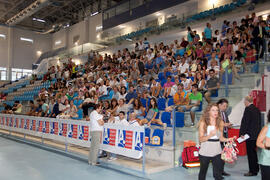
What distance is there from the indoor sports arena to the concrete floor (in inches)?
0.9

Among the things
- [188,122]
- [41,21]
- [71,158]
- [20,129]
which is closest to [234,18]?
[188,122]

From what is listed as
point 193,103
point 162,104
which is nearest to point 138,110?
point 162,104

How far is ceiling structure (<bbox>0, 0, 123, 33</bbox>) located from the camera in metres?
25.2

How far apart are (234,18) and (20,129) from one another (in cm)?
1215

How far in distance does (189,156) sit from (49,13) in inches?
1053

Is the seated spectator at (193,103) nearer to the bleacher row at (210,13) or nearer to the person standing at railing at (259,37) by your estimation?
the person standing at railing at (259,37)

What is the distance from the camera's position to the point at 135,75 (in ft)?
38.0

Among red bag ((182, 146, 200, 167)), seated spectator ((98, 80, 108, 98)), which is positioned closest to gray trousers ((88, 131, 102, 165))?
red bag ((182, 146, 200, 167))

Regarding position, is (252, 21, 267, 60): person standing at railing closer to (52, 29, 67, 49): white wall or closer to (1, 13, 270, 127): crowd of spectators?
(1, 13, 270, 127): crowd of spectators

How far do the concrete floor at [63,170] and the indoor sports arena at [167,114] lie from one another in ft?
0.08

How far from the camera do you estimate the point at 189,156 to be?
18.6 ft

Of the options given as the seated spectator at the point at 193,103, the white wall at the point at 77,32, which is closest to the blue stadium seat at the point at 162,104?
the seated spectator at the point at 193,103

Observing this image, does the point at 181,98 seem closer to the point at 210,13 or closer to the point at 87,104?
the point at 87,104

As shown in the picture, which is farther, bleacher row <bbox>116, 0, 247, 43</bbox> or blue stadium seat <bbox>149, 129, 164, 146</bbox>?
bleacher row <bbox>116, 0, 247, 43</bbox>
